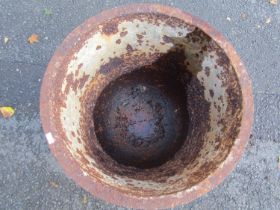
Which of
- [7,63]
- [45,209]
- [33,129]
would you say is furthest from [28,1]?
[45,209]

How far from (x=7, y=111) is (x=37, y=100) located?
0.19 m

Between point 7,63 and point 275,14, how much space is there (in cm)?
179

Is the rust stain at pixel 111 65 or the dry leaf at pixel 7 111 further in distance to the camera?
the dry leaf at pixel 7 111

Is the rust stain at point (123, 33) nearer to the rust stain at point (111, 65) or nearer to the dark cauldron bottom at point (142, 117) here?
the rust stain at point (111, 65)

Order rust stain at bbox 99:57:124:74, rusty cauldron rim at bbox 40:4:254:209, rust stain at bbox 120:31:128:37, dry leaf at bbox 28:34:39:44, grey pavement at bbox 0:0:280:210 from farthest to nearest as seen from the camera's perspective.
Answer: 1. dry leaf at bbox 28:34:39:44
2. grey pavement at bbox 0:0:280:210
3. rust stain at bbox 99:57:124:74
4. rust stain at bbox 120:31:128:37
5. rusty cauldron rim at bbox 40:4:254:209

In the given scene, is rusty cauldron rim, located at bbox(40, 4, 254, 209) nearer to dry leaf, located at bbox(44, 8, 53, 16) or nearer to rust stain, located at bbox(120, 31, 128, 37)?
rust stain, located at bbox(120, 31, 128, 37)

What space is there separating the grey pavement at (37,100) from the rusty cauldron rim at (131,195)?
95cm

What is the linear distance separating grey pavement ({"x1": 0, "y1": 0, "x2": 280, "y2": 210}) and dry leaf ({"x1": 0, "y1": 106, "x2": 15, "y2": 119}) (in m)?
0.03

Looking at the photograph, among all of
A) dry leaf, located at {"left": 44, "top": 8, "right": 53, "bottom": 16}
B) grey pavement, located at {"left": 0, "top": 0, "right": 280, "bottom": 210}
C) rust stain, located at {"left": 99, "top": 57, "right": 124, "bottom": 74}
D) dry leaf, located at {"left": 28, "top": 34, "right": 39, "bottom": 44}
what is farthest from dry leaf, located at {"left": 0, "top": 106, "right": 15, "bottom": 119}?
rust stain, located at {"left": 99, "top": 57, "right": 124, "bottom": 74}

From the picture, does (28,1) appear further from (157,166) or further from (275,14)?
(275,14)

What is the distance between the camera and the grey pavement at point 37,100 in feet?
7.58

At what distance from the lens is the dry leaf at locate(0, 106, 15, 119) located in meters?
2.36

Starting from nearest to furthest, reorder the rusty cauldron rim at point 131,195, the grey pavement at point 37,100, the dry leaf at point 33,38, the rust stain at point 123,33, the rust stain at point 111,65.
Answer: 1. the rusty cauldron rim at point 131,195
2. the rust stain at point 123,33
3. the rust stain at point 111,65
4. the grey pavement at point 37,100
5. the dry leaf at point 33,38

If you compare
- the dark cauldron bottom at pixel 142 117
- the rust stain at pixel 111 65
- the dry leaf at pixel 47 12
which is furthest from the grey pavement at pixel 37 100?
the rust stain at pixel 111 65
